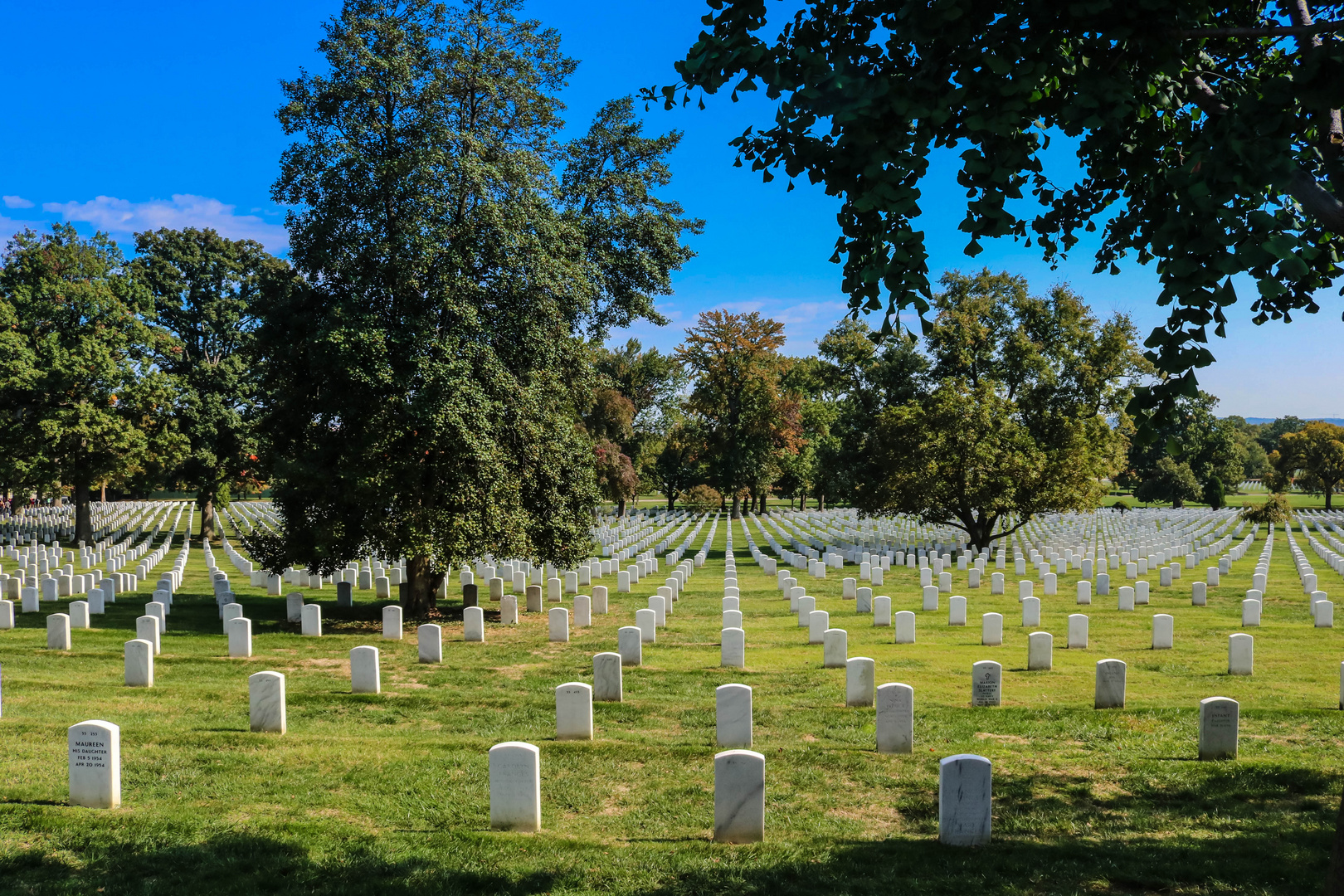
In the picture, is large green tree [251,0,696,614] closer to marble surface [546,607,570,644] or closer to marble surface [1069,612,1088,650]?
marble surface [546,607,570,644]

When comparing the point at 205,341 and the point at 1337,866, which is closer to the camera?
the point at 1337,866

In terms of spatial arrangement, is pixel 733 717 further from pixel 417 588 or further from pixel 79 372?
pixel 79 372

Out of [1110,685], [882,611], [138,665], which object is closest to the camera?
[1110,685]

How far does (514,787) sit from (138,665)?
8230mm

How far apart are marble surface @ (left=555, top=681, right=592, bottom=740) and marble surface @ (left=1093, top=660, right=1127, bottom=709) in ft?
21.7

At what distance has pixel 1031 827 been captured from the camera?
22.2ft

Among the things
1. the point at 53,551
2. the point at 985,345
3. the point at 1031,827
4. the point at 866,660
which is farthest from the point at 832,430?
the point at 1031,827

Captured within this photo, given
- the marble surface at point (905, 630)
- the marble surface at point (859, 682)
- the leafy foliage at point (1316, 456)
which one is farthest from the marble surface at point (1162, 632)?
the leafy foliage at point (1316, 456)

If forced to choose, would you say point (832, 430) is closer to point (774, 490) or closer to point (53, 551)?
point (774, 490)

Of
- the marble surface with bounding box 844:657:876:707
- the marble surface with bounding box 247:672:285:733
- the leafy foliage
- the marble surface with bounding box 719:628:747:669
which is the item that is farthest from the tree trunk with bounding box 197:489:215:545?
the leafy foliage

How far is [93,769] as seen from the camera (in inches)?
279

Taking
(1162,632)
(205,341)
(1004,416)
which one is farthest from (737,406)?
(1162,632)

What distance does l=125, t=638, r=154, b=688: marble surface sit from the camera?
1197 cm

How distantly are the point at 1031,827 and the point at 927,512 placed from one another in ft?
98.9
